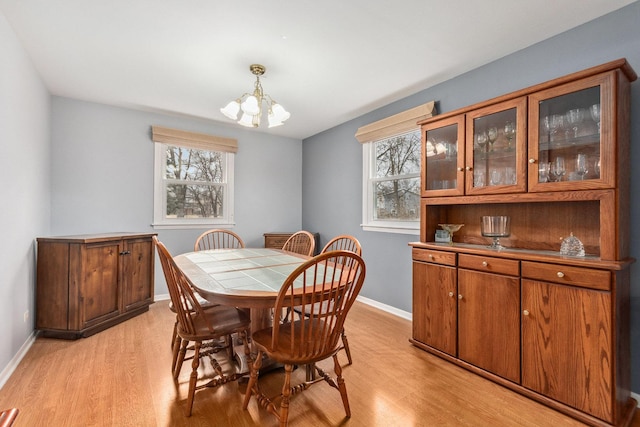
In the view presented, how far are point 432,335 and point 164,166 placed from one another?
371 cm

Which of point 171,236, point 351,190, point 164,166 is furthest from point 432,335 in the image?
point 164,166

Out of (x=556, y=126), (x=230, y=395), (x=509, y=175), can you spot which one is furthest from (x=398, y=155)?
(x=230, y=395)

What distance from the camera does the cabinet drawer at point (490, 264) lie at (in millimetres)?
1938

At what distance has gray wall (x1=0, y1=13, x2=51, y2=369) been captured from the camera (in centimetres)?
202

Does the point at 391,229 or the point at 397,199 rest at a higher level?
the point at 397,199

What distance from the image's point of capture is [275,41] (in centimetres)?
222

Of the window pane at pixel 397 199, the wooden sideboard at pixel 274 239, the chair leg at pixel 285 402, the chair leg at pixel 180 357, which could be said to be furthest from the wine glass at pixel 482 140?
the wooden sideboard at pixel 274 239

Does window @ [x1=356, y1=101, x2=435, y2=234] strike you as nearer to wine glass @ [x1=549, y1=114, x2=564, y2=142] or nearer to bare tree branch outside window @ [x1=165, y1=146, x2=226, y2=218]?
wine glass @ [x1=549, y1=114, x2=564, y2=142]

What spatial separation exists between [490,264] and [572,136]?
38.1 inches

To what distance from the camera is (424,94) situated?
3070mm

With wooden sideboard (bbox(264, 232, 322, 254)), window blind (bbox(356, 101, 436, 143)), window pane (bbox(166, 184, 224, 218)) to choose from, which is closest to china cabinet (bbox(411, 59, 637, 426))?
window blind (bbox(356, 101, 436, 143))

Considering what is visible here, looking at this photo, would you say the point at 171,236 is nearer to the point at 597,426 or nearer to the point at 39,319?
the point at 39,319

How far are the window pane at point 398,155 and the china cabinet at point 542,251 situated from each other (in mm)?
683

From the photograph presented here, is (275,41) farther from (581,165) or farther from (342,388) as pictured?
(342,388)
